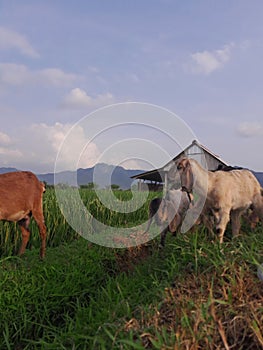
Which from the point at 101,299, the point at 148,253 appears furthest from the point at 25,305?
the point at 148,253

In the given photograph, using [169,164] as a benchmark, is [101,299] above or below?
below

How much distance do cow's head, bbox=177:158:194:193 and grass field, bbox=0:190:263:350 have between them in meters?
0.54

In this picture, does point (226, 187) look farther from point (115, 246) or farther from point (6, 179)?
point (6, 179)

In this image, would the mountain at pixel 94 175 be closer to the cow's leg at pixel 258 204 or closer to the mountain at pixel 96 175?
the mountain at pixel 96 175

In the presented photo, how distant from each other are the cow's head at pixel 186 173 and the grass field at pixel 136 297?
0.54 meters

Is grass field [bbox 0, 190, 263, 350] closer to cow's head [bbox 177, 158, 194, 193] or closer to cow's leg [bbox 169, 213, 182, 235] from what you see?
cow's leg [bbox 169, 213, 182, 235]

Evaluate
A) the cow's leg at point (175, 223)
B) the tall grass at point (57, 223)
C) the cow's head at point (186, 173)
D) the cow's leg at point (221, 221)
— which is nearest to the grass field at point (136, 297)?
the tall grass at point (57, 223)

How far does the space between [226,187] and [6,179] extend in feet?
8.36

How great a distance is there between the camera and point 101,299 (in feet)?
11.9

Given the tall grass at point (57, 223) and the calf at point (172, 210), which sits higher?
the calf at point (172, 210)

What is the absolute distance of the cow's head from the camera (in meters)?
4.45

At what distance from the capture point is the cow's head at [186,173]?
445 centimetres

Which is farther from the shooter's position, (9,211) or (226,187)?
(9,211)

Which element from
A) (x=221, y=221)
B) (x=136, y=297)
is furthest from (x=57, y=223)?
(x=136, y=297)
